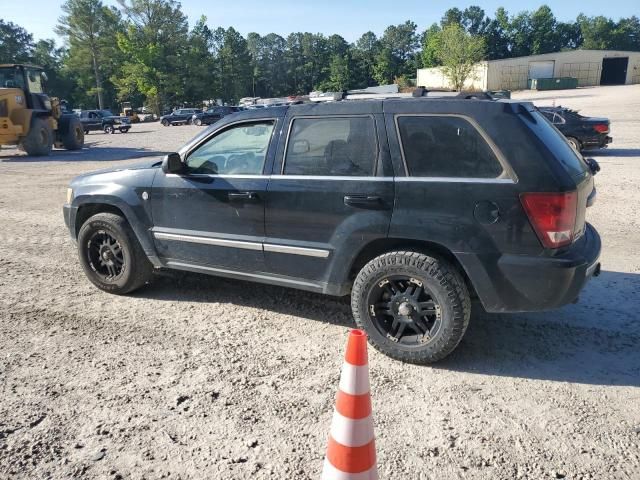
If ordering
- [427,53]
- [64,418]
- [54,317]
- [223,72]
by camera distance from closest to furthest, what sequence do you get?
[64,418], [54,317], [223,72], [427,53]

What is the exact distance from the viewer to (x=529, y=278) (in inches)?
129

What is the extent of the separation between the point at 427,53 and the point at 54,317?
107m

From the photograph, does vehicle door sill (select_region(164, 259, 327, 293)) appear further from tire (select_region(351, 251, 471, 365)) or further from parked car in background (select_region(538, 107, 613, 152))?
parked car in background (select_region(538, 107, 613, 152))

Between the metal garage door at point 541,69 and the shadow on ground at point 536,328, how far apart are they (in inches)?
3373

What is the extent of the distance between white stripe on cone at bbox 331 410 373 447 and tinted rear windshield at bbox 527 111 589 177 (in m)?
2.19

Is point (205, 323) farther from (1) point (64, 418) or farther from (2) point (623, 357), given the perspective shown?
(2) point (623, 357)

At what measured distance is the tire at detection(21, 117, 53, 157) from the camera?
18656 mm

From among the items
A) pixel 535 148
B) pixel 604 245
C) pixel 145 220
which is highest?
pixel 535 148

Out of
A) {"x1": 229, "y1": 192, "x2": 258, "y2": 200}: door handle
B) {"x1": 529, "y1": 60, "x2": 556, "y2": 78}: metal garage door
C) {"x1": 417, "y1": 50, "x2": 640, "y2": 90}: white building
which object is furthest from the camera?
{"x1": 529, "y1": 60, "x2": 556, "y2": 78}: metal garage door

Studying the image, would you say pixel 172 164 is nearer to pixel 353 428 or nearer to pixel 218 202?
pixel 218 202

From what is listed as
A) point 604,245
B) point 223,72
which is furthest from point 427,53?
point 604,245

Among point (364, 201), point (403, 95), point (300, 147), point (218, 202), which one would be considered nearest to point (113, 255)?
point (218, 202)

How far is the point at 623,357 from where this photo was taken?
3652 millimetres

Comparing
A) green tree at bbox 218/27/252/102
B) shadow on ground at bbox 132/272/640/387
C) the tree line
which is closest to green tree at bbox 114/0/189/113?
the tree line
